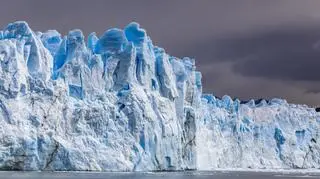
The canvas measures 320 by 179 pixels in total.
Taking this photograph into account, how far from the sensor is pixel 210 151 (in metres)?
51.7

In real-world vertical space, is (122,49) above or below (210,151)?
above

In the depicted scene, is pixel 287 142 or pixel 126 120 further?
pixel 287 142

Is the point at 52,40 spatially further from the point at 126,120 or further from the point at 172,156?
the point at 172,156

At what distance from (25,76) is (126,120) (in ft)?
22.1

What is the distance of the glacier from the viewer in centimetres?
3083

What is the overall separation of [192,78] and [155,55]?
502 cm

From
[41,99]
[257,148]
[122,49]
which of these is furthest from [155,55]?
[257,148]

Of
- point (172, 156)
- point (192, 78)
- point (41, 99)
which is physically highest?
point (192, 78)

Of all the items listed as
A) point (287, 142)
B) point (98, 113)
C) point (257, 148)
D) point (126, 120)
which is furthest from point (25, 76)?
point (287, 142)

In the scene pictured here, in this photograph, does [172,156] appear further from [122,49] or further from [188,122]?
[122,49]

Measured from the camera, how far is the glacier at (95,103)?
101ft

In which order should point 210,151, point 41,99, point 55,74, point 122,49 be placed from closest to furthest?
point 41,99
point 55,74
point 122,49
point 210,151

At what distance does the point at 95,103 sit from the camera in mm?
34219

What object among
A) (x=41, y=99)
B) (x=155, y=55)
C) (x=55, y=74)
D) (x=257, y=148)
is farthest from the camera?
(x=257, y=148)
